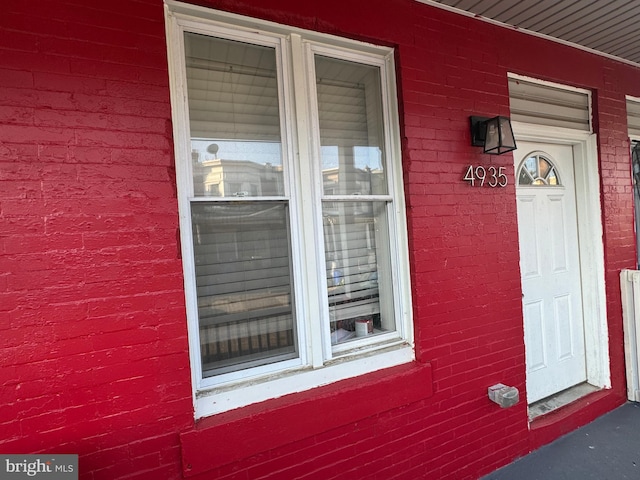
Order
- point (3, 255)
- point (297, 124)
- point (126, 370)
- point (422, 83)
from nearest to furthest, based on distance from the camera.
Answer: point (3, 255) → point (126, 370) → point (297, 124) → point (422, 83)

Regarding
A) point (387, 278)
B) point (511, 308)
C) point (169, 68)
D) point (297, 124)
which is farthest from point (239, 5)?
point (511, 308)

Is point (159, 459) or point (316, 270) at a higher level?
point (316, 270)

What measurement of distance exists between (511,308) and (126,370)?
258cm

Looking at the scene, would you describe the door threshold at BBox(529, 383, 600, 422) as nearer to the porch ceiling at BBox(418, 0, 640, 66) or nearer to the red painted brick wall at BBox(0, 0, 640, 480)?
the red painted brick wall at BBox(0, 0, 640, 480)

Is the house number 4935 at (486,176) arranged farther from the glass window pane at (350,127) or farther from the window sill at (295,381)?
the window sill at (295,381)

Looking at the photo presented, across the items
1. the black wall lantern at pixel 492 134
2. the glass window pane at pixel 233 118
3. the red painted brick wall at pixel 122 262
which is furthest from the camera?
the black wall lantern at pixel 492 134

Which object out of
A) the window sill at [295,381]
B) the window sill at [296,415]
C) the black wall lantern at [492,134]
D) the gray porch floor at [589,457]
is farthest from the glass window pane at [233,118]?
the gray porch floor at [589,457]

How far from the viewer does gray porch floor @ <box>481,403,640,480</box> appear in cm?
270

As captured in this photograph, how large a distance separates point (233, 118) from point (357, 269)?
1.20m

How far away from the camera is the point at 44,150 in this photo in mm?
1613

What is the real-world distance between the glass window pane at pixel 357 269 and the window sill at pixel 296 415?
0.31m

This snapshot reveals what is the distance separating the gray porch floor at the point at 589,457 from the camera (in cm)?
270

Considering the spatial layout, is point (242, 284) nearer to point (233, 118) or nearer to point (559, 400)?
point (233, 118)

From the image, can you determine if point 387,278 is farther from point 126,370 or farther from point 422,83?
point 126,370
